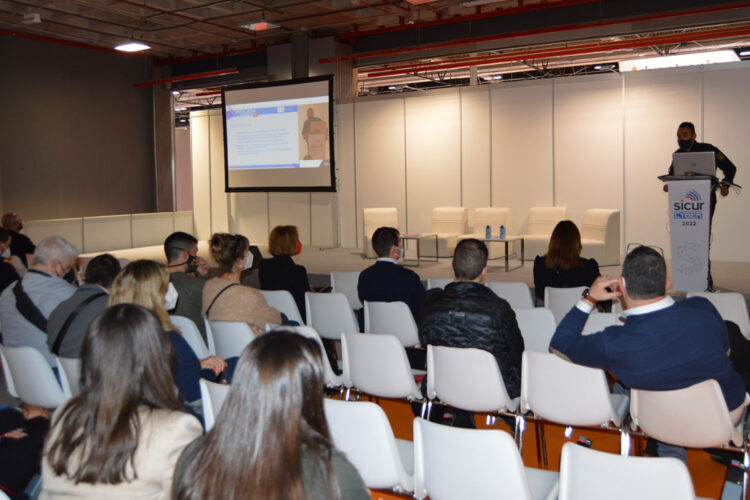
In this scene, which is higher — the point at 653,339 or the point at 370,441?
the point at 653,339

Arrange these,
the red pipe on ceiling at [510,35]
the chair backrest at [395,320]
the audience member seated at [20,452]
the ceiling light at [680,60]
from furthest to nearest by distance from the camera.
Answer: the ceiling light at [680,60]
the red pipe on ceiling at [510,35]
the chair backrest at [395,320]
the audience member seated at [20,452]

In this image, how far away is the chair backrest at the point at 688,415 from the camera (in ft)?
8.34

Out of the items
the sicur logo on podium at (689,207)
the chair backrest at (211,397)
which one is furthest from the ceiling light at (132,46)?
the chair backrest at (211,397)

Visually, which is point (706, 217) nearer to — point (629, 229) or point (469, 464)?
point (629, 229)

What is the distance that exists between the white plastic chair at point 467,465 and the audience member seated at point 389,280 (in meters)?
2.48

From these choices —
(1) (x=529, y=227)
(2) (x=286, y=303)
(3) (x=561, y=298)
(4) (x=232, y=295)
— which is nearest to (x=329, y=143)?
(1) (x=529, y=227)

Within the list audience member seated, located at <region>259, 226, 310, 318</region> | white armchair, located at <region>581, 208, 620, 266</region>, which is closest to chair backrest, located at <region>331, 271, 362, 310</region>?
audience member seated, located at <region>259, 226, 310, 318</region>

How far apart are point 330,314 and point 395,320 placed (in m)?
0.65

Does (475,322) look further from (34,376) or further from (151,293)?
(34,376)

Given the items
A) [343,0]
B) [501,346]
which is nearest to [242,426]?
[501,346]

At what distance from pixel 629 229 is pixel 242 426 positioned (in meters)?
10.2

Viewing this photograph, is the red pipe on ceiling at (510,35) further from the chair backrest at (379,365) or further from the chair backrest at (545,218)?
the chair backrest at (379,365)

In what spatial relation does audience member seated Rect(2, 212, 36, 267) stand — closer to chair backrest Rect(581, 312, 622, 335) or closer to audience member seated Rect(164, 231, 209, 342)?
audience member seated Rect(164, 231, 209, 342)

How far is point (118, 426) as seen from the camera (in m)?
1.63
